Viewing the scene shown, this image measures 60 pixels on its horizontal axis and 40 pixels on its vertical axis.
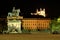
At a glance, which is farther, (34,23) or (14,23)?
(34,23)

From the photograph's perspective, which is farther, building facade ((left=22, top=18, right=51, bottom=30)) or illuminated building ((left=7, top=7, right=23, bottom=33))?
building facade ((left=22, top=18, right=51, bottom=30))

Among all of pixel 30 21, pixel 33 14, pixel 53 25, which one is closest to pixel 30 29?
pixel 30 21

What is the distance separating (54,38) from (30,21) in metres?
2.29

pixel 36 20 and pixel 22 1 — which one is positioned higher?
pixel 22 1

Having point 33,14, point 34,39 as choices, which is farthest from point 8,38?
point 33,14

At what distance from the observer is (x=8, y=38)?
34.4 ft

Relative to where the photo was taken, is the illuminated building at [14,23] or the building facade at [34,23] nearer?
the illuminated building at [14,23]

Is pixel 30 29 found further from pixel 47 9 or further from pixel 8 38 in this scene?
pixel 47 9

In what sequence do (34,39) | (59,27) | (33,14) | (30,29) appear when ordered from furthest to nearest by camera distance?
(33,14) < (30,29) < (59,27) < (34,39)

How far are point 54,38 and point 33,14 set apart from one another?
567 cm

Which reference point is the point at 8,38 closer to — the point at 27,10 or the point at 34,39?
the point at 34,39

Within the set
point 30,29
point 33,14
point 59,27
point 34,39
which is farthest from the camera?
point 33,14

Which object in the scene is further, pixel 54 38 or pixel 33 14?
pixel 33 14

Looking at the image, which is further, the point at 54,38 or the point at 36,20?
the point at 36,20
